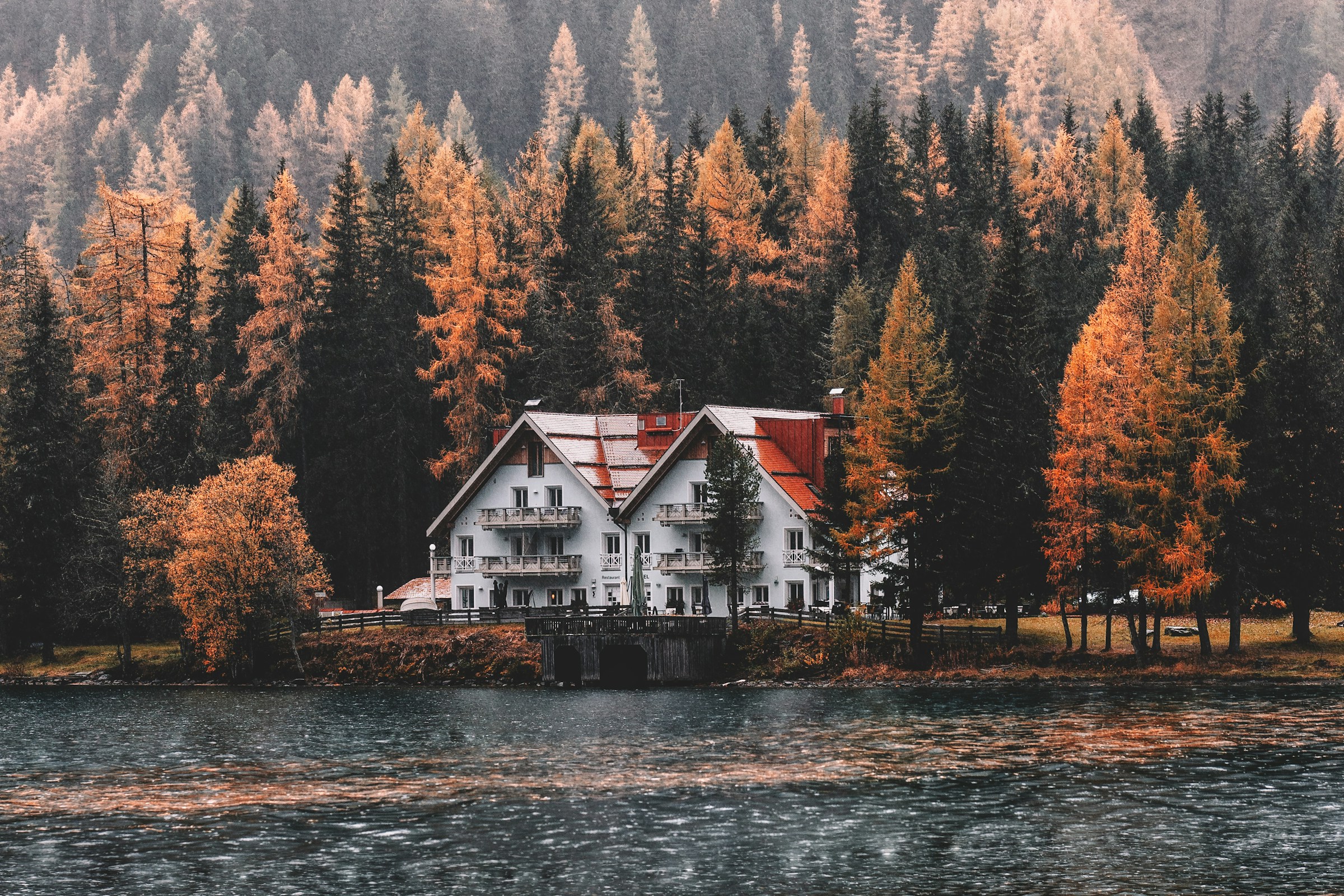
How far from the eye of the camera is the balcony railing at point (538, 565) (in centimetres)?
9350

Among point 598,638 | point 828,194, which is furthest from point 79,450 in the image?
point 828,194

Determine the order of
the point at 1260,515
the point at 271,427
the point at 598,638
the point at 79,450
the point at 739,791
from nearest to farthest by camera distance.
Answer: the point at 739,791 < the point at 1260,515 < the point at 598,638 < the point at 79,450 < the point at 271,427

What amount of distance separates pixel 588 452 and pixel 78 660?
103ft

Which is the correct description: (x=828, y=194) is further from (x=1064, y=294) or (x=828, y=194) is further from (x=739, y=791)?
A: (x=739, y=791)

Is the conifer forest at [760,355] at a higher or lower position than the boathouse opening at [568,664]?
higher

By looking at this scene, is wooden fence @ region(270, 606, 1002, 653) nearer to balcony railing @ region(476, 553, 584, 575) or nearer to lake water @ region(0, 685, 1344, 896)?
balcony railing @ region(476, 553, 584, 575)

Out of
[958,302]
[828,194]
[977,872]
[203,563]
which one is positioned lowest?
[977,872]

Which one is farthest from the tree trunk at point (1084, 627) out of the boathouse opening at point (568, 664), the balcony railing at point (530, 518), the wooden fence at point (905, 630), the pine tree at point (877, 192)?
the pine tree at point (877, 192)

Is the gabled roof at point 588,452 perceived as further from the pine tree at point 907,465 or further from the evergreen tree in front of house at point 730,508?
the pine tree at point 907,465

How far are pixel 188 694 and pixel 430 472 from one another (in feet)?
88.6

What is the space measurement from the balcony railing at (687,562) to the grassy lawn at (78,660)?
28.0 m

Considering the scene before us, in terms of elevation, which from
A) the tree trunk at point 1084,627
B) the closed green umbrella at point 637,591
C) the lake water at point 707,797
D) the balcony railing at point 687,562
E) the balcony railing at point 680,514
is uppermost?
the balcony railing at point 680,514

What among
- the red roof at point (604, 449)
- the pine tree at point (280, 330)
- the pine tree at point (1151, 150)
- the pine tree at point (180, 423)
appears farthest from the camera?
the pine tree at point (1151, 150)

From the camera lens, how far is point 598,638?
80875 mm
